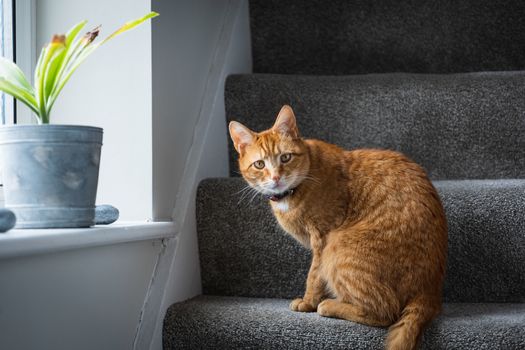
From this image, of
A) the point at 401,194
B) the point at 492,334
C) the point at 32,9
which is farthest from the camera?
the point at 32,9

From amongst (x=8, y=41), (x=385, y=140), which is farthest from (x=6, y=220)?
(x=385, y=140)

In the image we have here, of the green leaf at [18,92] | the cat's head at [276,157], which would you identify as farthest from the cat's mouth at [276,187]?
the green leaf at [18,92]

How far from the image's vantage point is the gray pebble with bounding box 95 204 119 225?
139cm

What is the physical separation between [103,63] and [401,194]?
0.80 m

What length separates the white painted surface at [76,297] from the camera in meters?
1.08

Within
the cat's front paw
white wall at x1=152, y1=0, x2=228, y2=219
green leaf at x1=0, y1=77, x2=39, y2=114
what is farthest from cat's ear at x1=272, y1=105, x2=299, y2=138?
green leaf at x1=0, y1=77, x2=39, y2=114

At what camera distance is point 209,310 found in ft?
4.95

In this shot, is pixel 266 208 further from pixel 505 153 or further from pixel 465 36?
pixel 465 36

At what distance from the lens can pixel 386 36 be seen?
217 centimetres

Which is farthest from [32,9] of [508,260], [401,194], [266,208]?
[508,260]

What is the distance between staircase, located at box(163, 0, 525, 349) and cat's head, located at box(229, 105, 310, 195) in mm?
137

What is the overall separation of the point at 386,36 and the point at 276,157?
2.82 feet

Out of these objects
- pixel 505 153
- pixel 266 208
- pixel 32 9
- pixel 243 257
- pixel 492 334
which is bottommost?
pixel 492 334

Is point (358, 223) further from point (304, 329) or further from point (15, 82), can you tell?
point (15, 82)
